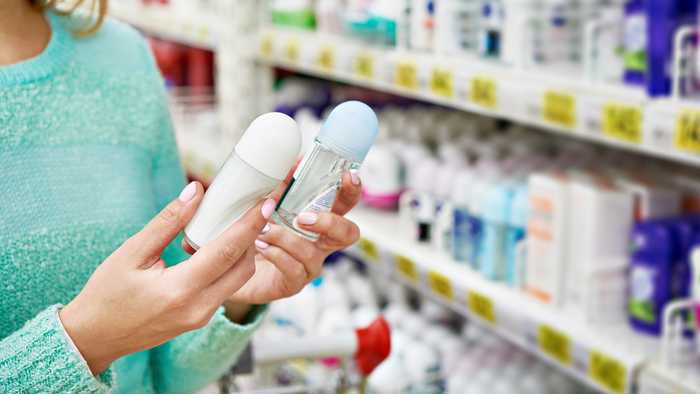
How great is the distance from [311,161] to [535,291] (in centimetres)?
95

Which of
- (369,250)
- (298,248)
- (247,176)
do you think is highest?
(247,176)

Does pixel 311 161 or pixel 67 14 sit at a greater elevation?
pixel 67 14

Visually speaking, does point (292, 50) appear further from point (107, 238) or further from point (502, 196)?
point (107, 238)

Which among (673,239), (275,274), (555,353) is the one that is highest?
(275,274)

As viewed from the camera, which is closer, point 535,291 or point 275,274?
point 275,274

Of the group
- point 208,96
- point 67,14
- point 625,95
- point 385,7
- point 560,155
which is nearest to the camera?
point 67,14

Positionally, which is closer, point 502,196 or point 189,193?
point 189,193

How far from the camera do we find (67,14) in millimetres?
1181

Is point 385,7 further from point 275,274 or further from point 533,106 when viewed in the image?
point 275,274

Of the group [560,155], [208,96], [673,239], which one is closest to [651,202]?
[673,239]

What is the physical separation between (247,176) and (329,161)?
0.37 ft

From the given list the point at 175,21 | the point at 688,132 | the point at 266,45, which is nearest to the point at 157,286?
the point at 688,132

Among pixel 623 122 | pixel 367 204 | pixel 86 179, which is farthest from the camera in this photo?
pixel 367 204

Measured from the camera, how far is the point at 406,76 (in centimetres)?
205
